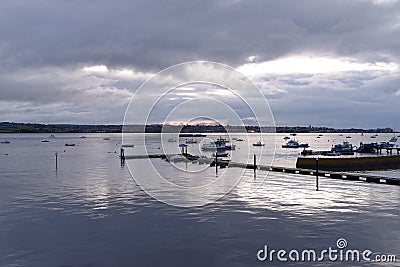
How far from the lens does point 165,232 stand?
14727 mm

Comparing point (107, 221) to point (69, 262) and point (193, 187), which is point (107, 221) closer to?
point (69, 262)

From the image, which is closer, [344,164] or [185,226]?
[185,226]

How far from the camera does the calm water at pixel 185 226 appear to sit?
39.7 ft

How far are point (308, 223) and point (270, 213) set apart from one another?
92.6 inches

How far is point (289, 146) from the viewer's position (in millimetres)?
116750

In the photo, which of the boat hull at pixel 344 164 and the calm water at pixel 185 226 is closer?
the calm water at pixel 185 226

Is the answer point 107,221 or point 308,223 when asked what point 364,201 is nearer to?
point 308,223

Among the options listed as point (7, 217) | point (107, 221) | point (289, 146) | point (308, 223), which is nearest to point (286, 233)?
point (308, 223)

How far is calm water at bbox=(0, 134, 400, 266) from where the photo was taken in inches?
476

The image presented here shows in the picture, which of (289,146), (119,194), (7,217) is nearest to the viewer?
(7,217)

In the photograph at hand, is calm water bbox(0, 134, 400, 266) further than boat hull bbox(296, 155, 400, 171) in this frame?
No

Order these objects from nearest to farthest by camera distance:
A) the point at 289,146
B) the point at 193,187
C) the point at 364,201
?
1. the point at 364,201
2. the point at 193,187
3. the point at 289,146

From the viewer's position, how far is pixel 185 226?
15.6 meters

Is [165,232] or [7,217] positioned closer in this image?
[165,232]
